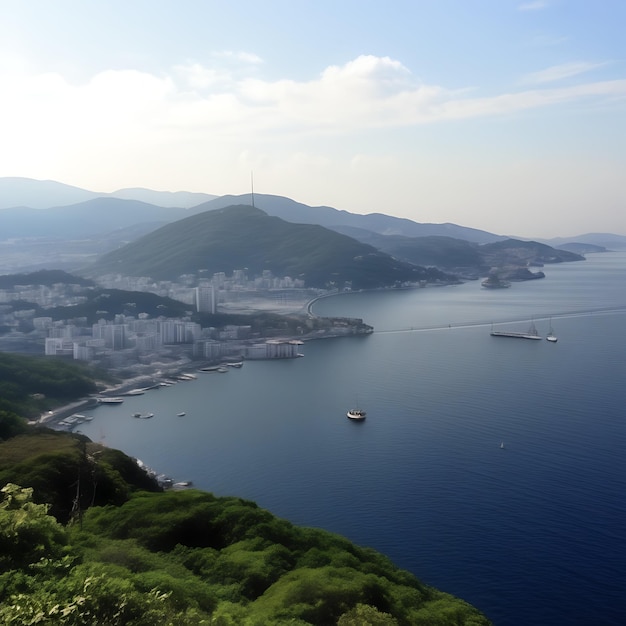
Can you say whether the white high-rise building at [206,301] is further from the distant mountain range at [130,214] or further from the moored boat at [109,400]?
the distant mountain range at [130,214]

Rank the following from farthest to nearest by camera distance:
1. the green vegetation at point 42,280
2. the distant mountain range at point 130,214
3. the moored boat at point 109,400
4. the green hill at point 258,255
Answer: the distant mountain range at point 130,214, the green hill at point 258,255, the green vegetation at point 42,280, the moored boat at point 109,400

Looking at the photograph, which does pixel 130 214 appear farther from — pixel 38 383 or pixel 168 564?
pixel 168 564

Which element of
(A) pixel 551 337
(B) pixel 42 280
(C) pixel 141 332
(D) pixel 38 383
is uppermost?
(B) pixel 42 280

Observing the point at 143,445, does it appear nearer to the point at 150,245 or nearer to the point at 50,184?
the point at 150,245

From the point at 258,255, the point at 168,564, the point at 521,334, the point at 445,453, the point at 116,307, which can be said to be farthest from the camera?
the point at 258,255

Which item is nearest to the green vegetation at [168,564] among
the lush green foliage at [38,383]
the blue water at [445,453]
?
the blue water at [445,453]

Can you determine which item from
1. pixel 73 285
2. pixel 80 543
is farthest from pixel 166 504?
pixel 73 285

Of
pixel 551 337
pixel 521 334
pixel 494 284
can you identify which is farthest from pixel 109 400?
pixel 494 284

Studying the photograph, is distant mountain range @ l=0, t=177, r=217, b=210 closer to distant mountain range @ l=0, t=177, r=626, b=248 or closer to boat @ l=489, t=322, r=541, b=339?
distant mountain range @ l=0, t=177, r=626, b=248

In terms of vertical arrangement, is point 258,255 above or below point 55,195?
below
